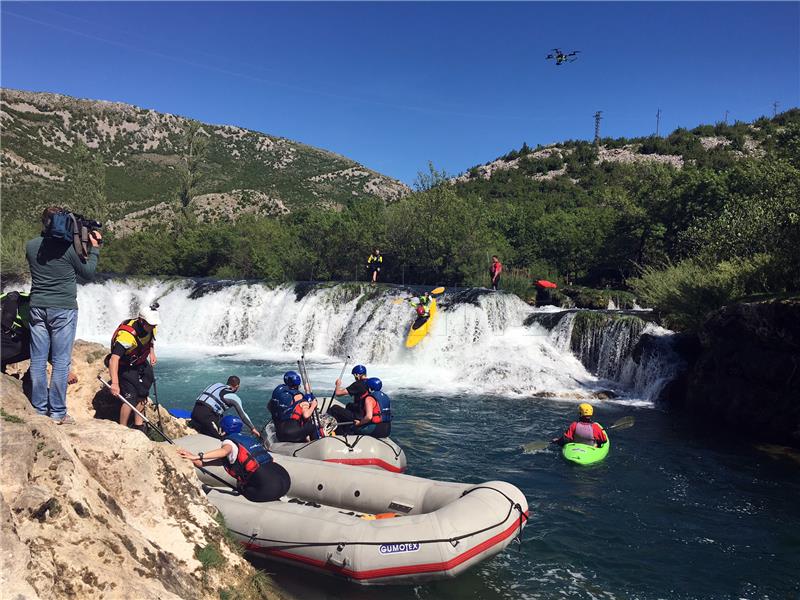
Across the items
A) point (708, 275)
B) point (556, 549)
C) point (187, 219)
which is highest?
point (187, 219)

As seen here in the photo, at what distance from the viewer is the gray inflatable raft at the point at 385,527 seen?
5238mm

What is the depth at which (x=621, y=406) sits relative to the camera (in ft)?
45.8

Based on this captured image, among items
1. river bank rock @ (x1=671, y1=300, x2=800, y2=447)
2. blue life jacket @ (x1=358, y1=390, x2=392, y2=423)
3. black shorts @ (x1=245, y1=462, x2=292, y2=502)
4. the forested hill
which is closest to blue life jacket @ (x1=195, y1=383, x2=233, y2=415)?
black shorts @ (x1=245, y1=462, x2=292, y2=502)

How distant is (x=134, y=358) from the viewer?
248 inches

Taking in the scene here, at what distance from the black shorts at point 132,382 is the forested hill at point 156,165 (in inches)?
1649

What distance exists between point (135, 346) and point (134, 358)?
0.72 feet

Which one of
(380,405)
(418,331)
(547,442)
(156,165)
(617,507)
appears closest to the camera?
(617,507)

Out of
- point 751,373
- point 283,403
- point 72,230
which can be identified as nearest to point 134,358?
point 72,230

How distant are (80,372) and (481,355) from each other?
12737 mm

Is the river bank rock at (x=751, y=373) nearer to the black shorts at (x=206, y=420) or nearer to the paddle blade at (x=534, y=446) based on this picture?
the paddle blade at (x=534, y=446)

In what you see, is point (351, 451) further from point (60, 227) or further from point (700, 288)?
point (700, 288)

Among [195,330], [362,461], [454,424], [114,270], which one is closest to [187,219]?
[114,270]

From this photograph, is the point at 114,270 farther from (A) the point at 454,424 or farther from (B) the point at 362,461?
(B) the point at 362,461

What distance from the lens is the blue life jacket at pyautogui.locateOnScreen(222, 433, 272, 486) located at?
584cm
